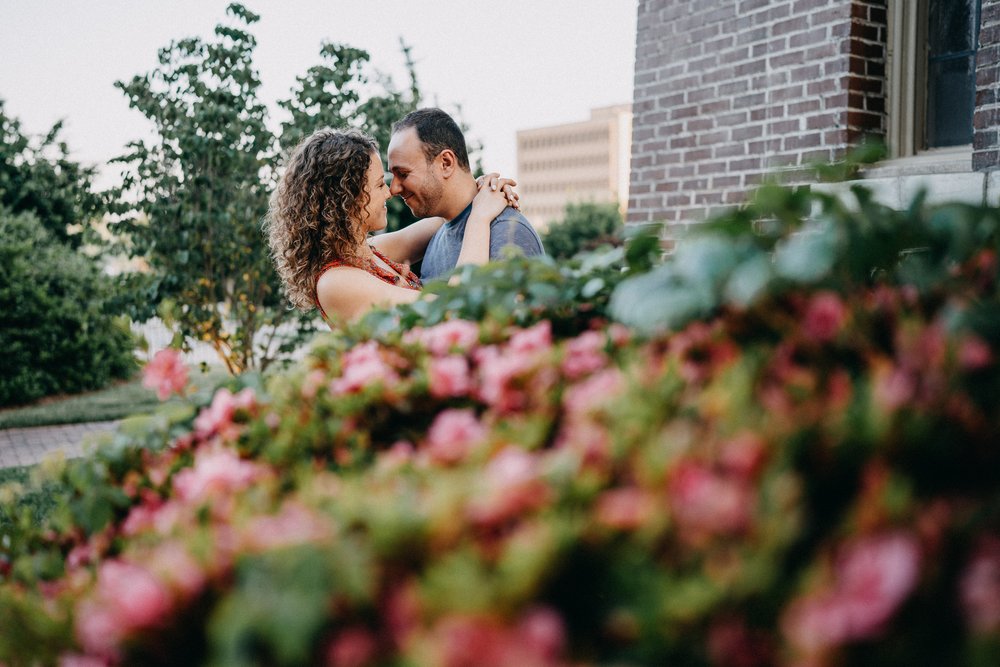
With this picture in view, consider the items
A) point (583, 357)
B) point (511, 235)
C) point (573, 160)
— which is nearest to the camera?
point (583, 357)

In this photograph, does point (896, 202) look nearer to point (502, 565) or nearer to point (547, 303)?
point (547, 303)

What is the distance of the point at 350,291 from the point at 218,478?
194cm

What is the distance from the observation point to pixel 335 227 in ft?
10.8

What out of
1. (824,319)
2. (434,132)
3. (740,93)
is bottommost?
(824,319)

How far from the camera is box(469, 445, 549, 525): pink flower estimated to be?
0.91 m

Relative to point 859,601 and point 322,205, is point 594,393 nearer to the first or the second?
point 859,601

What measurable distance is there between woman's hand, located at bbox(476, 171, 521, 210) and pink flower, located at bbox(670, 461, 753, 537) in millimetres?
2918

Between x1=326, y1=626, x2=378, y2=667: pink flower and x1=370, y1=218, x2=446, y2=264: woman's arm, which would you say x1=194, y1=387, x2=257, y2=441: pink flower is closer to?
x1=326, y1=626, x2=378, y2=667: pink flower

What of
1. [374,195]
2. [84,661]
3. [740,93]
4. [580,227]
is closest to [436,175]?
[374,195]

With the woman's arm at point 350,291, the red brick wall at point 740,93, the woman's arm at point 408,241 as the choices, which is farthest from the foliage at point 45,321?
the woman's arm at point 350,291

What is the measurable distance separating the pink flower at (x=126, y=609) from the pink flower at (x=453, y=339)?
2.38 feet

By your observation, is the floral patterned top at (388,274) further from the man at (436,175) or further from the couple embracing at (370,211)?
the man at (436,175)

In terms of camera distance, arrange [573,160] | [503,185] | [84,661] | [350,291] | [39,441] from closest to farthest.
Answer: [84,661], [350,291], [503,185], [39,441], [573,160]

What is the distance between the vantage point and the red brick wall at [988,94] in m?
3.54
